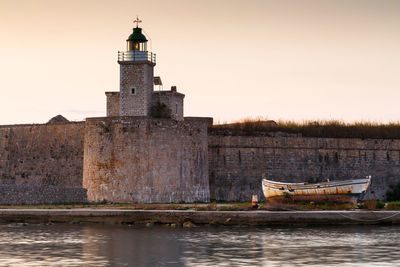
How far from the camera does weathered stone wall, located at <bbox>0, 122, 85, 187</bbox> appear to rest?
110 feet

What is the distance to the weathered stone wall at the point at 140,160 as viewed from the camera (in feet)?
98.6

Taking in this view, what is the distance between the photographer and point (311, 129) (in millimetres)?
35594

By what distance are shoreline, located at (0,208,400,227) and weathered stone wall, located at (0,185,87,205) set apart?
12.9ft

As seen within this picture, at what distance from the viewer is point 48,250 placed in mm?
19203

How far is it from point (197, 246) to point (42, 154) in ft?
53.4

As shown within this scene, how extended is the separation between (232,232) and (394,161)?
15248mm

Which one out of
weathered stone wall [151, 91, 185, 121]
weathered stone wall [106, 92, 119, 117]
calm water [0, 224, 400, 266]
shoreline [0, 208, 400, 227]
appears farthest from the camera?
weathered stone wall [106, 92, 119, 117]

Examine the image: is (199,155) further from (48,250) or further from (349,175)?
(48,250)

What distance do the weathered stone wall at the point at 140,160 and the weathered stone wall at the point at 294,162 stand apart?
7.38 ft

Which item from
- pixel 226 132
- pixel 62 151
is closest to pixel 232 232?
pixel 226 132

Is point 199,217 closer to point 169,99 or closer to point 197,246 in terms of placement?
point 197,246

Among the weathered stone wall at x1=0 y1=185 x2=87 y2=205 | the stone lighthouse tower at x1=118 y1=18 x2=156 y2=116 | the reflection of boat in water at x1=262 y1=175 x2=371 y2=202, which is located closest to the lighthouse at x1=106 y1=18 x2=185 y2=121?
the stone lighthouse tower at x1=118 y1=18 x2=156 y2=116

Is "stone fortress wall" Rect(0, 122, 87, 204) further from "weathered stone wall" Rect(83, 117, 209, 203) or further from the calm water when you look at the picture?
the calm water

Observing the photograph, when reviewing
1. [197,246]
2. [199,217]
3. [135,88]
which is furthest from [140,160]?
[197,246]
